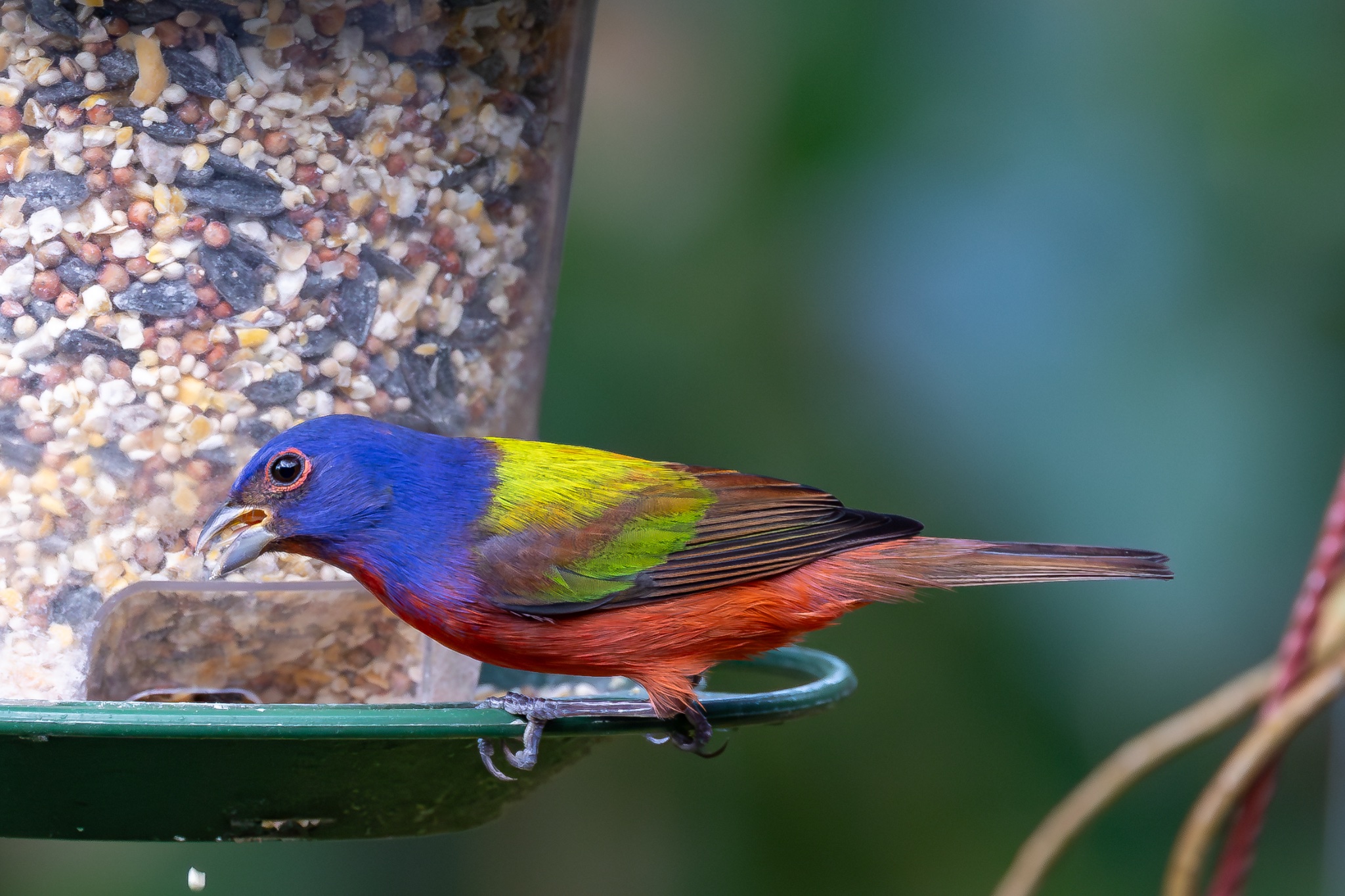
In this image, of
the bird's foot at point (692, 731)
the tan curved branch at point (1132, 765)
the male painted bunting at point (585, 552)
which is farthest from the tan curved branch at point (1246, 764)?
the bird's foot at point (692, 731)

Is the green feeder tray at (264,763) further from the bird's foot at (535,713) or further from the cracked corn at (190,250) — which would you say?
the cracked corn at (190,250)

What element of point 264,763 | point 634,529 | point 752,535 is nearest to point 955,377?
point 752,535

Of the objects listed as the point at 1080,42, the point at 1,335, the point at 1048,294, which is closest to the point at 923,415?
the point at 1048,294

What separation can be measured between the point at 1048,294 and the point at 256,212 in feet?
10.4

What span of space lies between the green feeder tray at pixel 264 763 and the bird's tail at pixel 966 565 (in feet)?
1.14

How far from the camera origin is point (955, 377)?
553cm

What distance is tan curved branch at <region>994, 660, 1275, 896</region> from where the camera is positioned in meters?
3.13

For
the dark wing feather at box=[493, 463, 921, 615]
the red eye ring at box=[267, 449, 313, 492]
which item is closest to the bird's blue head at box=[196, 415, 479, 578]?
the red eye ring at box=[267, 449, 313, 492]

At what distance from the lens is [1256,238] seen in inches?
204

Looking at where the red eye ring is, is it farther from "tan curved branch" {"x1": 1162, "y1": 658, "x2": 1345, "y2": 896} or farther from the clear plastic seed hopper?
"tan curved branch" {"x1": 1162, "y1": 658, "x2": 1345, "y2": 896}

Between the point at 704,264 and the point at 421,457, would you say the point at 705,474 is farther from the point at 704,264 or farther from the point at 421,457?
the point at 704,264

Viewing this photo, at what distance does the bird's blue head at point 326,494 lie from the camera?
10.8 ft

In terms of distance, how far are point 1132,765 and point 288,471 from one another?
6.56ft

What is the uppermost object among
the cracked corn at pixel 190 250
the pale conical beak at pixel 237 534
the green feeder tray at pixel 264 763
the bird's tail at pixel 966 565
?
the cracked corn at pixel 190 250
